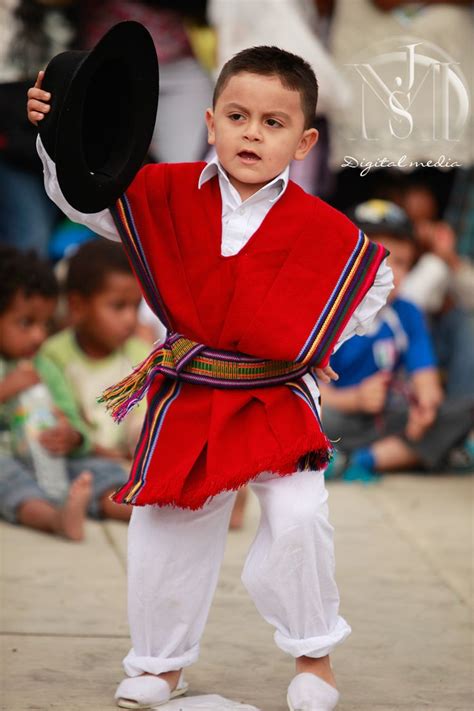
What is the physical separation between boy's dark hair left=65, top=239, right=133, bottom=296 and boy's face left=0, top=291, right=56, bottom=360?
9.2 inches

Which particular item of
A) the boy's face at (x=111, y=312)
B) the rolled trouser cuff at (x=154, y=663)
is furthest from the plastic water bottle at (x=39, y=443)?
the rolled trouser cuff at (x=154, y=663)

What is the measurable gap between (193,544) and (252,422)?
0.31 metres

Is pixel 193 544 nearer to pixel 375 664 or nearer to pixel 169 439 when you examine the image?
pixel 169 439

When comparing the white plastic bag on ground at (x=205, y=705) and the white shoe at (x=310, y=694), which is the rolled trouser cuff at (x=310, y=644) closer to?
the white shoe at (x=310, y=694)

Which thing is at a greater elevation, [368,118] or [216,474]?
[368,118]

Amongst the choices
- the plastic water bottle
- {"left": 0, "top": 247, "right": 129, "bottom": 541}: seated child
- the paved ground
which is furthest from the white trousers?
the plastic water bottle

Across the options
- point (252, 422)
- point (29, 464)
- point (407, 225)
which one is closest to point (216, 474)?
point (252, 422)

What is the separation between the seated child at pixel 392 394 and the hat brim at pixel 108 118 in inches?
105

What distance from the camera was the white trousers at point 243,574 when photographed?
274 centimetres

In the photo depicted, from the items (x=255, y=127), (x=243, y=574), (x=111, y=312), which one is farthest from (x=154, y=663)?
(x=111, y=312)

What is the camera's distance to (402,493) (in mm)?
5062

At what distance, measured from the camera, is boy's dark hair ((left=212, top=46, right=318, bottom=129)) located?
9.18ft

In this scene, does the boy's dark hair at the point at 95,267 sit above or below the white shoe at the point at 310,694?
above

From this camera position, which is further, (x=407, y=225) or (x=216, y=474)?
(x=407, y=225)
